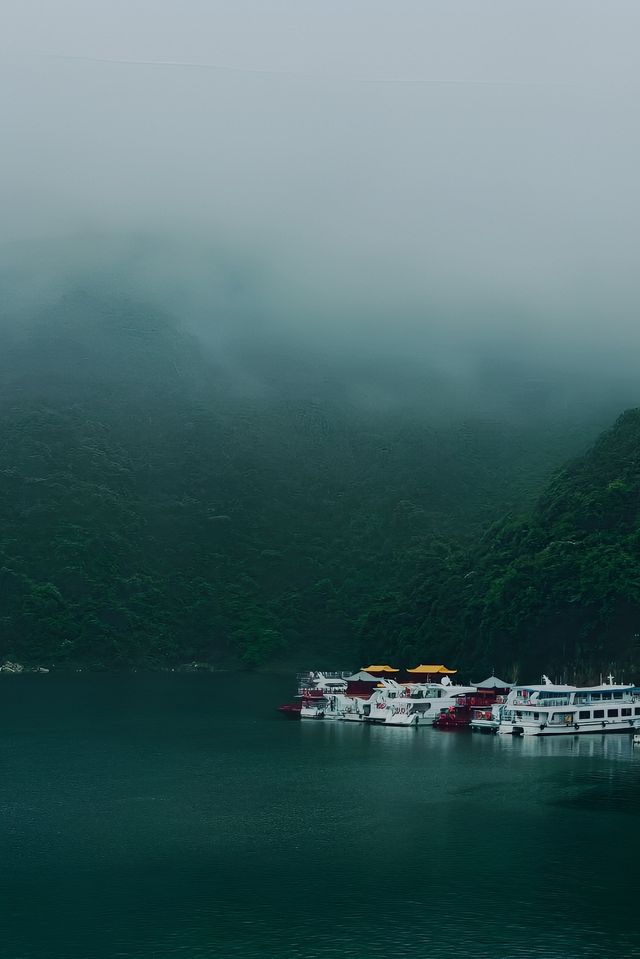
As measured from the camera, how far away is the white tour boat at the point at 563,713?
139 metres

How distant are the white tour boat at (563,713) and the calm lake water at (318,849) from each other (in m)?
8.08

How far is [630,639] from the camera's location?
6762 inches

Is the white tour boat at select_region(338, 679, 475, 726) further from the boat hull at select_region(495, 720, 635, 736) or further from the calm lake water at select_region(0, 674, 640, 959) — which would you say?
the calm lake water at select_region(0, 674, 640, 959)

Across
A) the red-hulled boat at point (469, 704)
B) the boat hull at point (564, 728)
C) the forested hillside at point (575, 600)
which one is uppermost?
the forested hillside at point (575, 600)

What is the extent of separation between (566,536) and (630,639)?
27079mm

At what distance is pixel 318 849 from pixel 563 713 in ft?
225

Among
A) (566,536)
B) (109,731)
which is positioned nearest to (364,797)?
(109,731)

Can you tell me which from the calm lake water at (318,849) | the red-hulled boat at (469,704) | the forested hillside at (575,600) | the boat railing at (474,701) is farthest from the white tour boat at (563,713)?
the forested hillside at (575,600)

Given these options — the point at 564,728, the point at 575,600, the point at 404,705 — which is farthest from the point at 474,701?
the point at 575,600

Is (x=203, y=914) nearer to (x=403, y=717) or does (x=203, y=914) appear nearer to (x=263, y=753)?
(x=263, y=753)

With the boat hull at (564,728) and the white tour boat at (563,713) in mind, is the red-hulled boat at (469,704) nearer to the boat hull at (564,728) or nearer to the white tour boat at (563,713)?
the white tour boat at (563,713)

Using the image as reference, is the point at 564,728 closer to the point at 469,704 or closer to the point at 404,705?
the point at 469,704

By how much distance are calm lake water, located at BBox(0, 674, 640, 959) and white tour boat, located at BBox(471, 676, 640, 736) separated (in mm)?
8077

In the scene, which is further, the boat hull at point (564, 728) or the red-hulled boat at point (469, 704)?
the red-hulled boat at point (469, 704)
